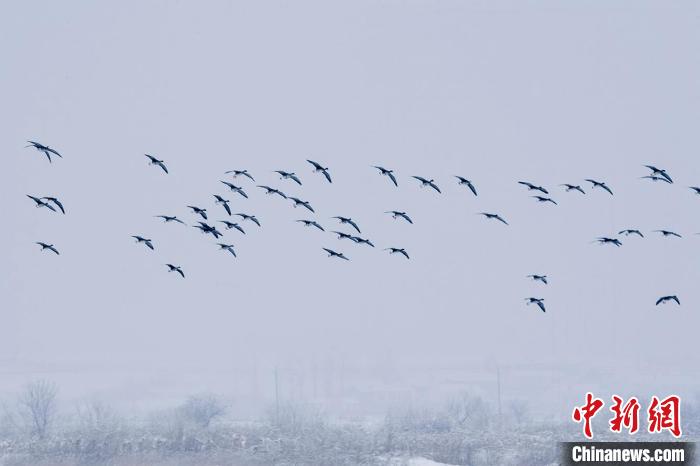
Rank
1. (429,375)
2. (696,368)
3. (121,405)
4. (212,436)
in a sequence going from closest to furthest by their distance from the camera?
1. (212,436)
2. (121,405)
3. (429,375)
4. (696,368)

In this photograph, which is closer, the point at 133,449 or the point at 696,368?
the point at 133,449

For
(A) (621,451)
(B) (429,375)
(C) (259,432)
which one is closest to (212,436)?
(C) (259,432)

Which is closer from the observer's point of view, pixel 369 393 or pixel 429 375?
pixel 369 393

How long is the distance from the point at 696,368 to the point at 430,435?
385 ft

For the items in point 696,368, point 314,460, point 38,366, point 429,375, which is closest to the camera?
point 314,460

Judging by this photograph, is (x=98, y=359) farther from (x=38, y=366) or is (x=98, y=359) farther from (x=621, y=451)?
(x=621, y=451)

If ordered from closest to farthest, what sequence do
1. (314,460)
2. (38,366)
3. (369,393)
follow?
(314,460), (369,393), (38,366)

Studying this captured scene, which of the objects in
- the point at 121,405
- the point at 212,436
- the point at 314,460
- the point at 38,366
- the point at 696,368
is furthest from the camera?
the point at 38,366

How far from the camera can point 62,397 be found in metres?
138

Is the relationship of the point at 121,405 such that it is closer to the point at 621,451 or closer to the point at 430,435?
the point at 430,435

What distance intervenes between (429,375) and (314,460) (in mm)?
104462

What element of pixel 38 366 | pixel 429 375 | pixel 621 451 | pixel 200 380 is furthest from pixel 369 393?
pixel 621 451

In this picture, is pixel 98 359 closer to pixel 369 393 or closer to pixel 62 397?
pixel 62 397

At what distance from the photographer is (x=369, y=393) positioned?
134 metres
